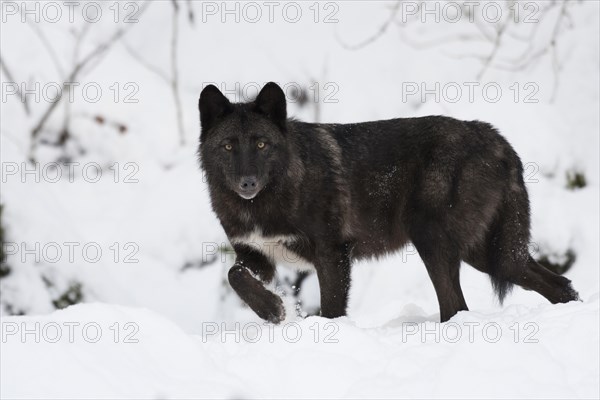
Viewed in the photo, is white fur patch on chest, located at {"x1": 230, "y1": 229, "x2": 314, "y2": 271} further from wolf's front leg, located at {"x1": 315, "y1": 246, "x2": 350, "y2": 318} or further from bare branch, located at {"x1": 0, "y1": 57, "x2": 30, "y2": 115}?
bare branch, located at {"x1": 0, "y1": 57, "x2": 30, "y2": 115}

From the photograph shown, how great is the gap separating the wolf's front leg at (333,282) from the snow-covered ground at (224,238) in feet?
1.22

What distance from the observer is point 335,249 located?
5062 millimetres

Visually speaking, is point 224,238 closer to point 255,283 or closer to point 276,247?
point 276,247

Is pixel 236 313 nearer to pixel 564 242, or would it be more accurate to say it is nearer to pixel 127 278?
pixel 127 278

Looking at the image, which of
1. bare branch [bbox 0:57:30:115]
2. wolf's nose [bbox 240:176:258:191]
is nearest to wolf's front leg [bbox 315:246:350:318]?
wolf's nose [bbox 240:176:258:191]

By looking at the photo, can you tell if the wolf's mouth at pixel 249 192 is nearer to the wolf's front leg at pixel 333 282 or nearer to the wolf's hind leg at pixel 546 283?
the wolf's front leg at pixel 333 282

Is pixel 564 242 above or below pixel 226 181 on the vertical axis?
below

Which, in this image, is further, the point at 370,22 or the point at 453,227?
the point at 370,22

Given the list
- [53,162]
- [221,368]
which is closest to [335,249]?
[221,368]

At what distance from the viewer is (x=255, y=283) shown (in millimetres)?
4816

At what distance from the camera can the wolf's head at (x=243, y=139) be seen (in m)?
4.89

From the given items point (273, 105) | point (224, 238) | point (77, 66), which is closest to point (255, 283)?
point (273, 105)

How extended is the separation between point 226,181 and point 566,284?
223 centimetres

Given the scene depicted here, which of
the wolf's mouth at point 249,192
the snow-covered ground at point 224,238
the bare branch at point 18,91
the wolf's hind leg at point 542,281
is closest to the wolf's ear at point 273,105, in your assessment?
the wolf's mouth at point 249,192
